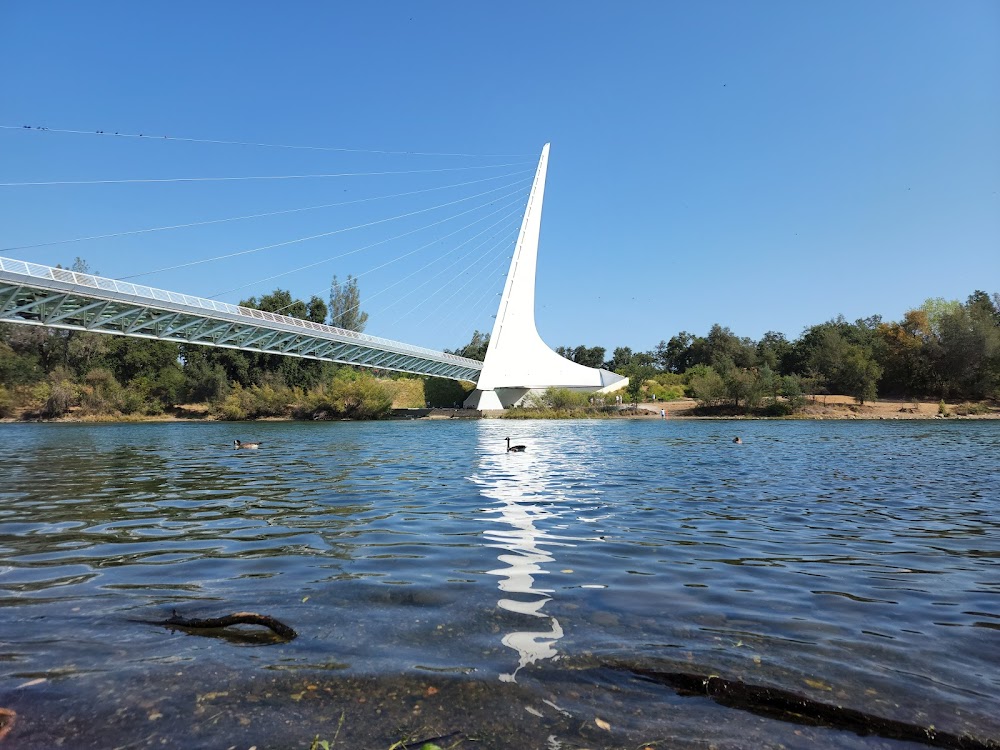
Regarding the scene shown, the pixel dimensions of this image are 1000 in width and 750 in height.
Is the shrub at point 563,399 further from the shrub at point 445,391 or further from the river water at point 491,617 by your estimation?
the river water at point 491,617

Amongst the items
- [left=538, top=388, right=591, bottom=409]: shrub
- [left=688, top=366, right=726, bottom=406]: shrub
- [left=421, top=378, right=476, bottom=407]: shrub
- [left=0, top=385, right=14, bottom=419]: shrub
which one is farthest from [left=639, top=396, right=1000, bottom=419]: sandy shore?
[left=0, top=385, right=14, bottom=419]: shrub

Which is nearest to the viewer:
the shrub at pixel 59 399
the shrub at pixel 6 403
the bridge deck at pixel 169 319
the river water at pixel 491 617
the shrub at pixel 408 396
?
the river water at pixel 491 617

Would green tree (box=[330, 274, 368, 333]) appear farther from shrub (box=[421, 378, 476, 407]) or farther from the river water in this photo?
→ the river water

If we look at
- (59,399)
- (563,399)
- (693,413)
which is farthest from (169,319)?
(693,413)

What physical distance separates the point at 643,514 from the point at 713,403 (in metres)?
55.4

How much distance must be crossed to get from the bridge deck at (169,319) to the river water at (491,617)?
27915 millimetres

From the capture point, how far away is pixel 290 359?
62938 millimetres

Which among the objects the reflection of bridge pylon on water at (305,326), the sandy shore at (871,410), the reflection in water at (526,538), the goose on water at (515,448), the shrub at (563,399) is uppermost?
the reflection of bridge pylon on water at (305,326)

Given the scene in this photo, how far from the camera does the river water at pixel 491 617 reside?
255 cm

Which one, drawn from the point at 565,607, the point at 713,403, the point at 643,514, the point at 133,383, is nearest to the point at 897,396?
the point at 713,403

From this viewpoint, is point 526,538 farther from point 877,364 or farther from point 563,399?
point 877,364

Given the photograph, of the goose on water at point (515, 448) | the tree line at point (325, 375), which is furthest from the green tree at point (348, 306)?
the goose on water at point (515, 448)

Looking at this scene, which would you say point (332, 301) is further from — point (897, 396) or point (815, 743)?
point (815, 743)

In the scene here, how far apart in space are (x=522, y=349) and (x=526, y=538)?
5501 centimetres
